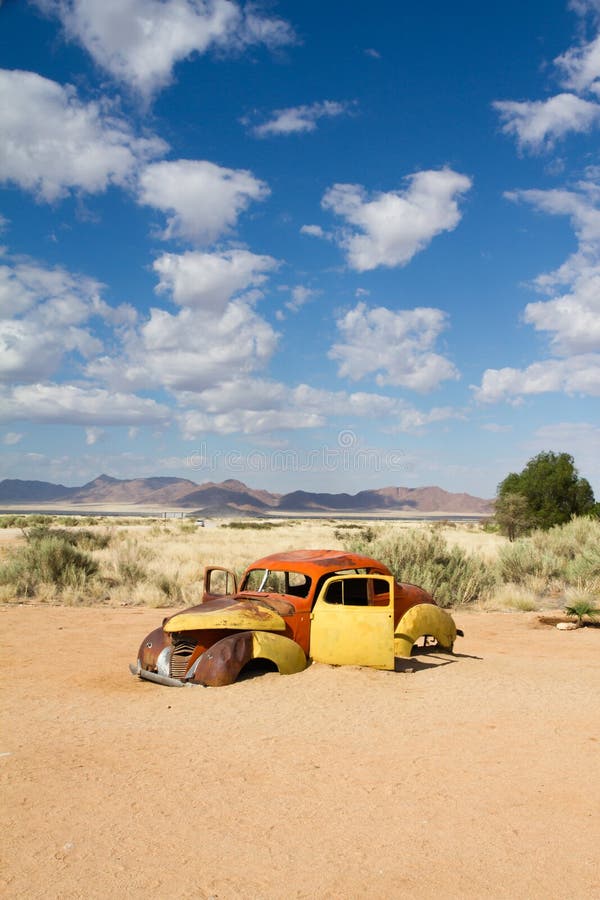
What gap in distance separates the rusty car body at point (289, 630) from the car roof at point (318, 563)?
0.01 m

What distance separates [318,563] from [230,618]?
1.40 metres

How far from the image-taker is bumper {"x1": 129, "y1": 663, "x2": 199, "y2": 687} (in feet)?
26.4

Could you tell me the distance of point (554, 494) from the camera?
3897cm

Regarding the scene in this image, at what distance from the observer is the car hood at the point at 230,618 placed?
7992mm

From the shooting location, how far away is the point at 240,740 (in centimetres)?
627

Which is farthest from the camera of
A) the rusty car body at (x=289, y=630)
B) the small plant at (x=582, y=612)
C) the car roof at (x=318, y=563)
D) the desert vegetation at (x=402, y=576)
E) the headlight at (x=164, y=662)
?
the desert vegetation at (x=402, y=576)

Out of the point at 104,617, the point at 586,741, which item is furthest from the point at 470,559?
the point at 586,741

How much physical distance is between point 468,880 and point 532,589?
51.3 feet

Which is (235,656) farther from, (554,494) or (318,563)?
(554,494)

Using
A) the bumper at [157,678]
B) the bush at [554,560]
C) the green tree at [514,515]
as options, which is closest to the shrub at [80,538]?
the bush at [554,560]

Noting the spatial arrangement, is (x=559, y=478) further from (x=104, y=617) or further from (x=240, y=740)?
(x=240, y=740)

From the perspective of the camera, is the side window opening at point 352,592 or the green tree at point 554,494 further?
the green tree at point 554,494

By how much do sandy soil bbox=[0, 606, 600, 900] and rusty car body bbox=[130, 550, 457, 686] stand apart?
24 centimetres

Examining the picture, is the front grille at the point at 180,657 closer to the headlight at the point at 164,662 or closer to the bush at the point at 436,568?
the headlight at the point at 164,662
